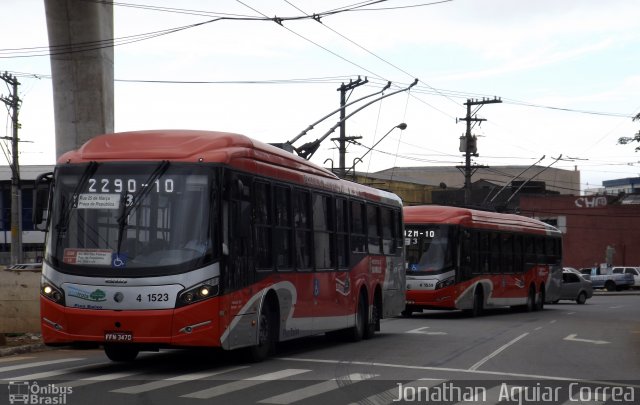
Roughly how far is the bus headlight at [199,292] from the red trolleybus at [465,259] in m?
16.6

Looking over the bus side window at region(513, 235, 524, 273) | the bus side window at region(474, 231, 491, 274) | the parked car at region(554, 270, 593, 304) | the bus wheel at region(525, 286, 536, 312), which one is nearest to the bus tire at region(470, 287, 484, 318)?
the bus side window at region(474, 231, 491, 274)

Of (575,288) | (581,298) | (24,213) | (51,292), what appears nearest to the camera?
Answer: (51,292)

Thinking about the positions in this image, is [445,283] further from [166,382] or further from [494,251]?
[166,382]

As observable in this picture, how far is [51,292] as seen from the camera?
13.9m

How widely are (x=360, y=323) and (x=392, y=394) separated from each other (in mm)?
9199

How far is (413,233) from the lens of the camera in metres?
30.3

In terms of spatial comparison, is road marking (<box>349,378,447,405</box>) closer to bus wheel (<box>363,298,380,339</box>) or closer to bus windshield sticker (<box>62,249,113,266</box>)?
bus windshield sticker (<box>62,249,113,266</box>)

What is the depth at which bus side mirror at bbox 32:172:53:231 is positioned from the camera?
14352 mm

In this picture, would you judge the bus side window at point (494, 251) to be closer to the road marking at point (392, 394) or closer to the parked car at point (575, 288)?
the parked car at point (575, 288)

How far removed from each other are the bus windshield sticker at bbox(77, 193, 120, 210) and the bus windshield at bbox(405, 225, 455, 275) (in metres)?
17.1

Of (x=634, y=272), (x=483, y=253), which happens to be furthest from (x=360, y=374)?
(x=634, y=272)

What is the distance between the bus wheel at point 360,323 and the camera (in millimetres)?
20562

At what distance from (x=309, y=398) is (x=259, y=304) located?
388 centimetres

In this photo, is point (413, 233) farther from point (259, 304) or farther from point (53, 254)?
point (53, 254)
